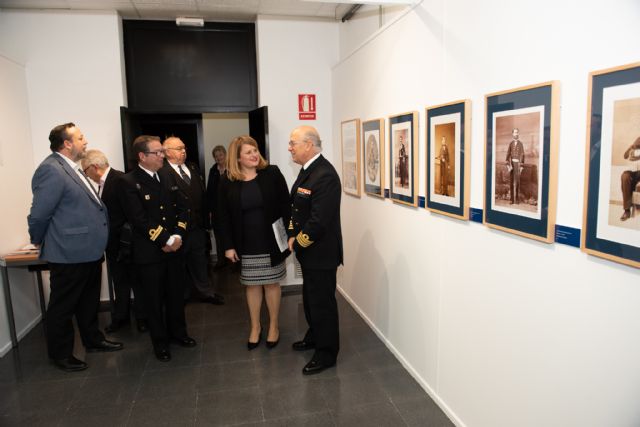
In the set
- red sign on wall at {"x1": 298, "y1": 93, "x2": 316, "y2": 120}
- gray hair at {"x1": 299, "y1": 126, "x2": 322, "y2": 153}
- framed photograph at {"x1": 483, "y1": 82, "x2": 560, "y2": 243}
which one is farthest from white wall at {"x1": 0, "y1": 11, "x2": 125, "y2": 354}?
framed photograph at {"x1": 483, "y1": 82, "x2": 560, "y2": 243}

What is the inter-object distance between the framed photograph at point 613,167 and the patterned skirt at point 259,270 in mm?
2247

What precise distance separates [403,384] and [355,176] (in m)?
1.92

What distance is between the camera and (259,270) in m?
3.36

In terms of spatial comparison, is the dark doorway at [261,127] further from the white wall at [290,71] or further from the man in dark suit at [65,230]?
→ the man in dark suit at [65,230]

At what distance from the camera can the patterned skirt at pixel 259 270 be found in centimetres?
335

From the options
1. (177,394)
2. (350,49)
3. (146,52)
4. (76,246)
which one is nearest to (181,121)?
(146,52)

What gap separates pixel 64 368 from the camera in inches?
127

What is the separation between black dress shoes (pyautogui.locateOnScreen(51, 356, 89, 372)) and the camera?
10.6ft

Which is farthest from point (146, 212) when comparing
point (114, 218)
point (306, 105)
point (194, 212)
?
point (306, 105)

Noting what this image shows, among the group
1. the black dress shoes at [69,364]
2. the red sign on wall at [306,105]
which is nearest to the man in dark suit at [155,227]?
the black dress shoes at [69,364]

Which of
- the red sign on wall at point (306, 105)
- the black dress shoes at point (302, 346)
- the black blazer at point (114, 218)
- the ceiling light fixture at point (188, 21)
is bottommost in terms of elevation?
the black dress shoes at point (302, 346)

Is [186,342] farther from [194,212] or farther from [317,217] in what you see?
[317,217]

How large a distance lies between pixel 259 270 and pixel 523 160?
2.09 m

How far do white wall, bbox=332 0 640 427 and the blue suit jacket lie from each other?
214cm
